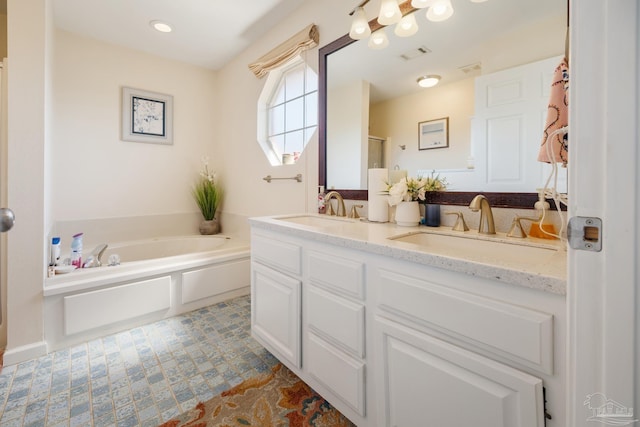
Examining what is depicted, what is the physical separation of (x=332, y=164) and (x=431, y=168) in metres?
0.76

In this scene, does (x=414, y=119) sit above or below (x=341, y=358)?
above

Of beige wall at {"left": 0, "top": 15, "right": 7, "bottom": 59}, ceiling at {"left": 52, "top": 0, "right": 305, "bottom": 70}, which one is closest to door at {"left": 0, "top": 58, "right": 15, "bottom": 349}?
beige wall at {"left": 0, "top": 15, "right": 7, "bottom": 59}

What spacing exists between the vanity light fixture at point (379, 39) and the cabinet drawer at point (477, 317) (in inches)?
53.2

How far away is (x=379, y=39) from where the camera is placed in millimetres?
1620

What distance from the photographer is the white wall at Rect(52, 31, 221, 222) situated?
256cm

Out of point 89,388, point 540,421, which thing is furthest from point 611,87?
point 89,388

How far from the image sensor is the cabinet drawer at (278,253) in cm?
133

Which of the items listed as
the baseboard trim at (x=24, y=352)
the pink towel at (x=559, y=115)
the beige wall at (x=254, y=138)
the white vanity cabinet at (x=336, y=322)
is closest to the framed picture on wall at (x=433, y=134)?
the pink towel at (x=559, y=115)

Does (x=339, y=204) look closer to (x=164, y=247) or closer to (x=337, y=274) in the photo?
(x=337, y=274)

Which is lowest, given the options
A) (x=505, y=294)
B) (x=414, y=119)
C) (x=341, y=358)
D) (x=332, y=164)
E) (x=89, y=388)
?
(x=89, y=388)

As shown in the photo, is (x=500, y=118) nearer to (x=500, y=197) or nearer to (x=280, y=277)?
(x=500, y=197)

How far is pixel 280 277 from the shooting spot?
144 cm

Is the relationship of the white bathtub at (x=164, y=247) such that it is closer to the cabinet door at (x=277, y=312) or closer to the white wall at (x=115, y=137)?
the white wall at (x=115, y=137)

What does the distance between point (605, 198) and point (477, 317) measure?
1.33 feet
